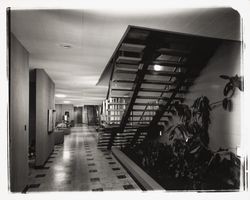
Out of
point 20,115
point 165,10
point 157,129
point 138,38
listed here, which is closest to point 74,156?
point 157,129

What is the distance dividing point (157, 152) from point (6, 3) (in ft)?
14.7

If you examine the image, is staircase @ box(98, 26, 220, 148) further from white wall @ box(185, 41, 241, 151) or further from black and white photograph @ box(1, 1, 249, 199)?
white wall @ box(185, 41, 241, 151)

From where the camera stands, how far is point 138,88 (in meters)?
5.04

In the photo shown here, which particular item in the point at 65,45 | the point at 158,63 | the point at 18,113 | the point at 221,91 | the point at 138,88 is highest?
the point at 65,45

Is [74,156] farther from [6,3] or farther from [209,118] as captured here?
[6,3]

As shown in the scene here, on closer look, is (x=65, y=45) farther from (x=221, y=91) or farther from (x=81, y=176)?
(x=221, y=91)

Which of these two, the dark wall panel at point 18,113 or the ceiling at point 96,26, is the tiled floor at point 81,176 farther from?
the ceiling at point 96,26

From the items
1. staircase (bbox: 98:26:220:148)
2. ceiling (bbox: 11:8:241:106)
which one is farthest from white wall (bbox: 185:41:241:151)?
ceiling (bbox: 11:8:241:106)

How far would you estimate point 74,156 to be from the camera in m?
6.55

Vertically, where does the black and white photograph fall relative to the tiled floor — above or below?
above

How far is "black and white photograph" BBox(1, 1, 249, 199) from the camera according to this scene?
1702 mm

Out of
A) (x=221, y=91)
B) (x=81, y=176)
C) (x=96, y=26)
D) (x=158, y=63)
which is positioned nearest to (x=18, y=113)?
(x=96, y=26)

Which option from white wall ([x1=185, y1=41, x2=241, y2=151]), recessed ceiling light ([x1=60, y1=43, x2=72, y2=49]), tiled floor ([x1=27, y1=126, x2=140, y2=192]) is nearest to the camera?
recessed ceiling light ([x1=60, y1=43, x2=72, y2=49])

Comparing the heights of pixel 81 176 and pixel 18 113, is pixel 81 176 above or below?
below
